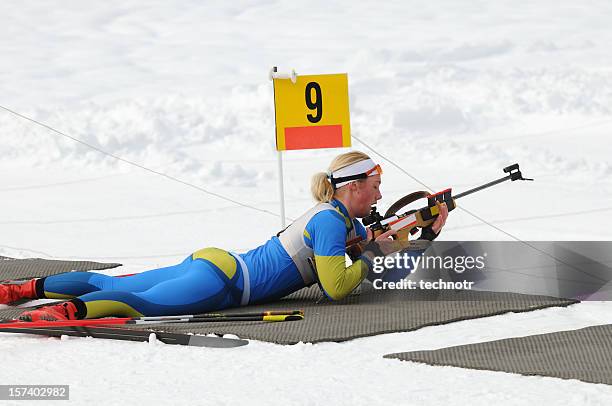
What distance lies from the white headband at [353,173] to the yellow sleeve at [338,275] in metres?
0.26

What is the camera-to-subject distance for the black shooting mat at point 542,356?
8.34 feet

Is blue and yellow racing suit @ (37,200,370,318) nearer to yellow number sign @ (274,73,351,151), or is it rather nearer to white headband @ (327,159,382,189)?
white headband @ (327,159,382,189)

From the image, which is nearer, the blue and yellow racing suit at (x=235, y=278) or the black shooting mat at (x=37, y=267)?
the blue and yellow racing suit at (x=235, y=278)

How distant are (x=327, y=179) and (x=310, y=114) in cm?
98

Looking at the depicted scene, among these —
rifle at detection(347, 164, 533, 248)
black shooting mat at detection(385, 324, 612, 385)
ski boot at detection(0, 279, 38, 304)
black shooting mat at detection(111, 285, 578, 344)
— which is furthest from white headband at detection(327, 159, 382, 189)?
ski boot at detection(0, 279, 38, 304)

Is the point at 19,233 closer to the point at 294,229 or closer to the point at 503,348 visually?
the point at 294,229

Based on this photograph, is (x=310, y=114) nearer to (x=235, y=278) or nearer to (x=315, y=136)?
(x=315, y=136)

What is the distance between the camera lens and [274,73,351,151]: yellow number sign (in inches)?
174

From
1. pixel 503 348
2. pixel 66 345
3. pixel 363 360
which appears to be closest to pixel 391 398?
pixel 363 360

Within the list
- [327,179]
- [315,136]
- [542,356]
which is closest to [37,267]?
[315,136]

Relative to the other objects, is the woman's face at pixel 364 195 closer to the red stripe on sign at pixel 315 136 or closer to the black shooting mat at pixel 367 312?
the black shooting mat at pixel 367 312

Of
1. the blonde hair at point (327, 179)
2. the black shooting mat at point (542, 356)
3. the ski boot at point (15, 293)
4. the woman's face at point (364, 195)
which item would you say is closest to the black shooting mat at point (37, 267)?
the ski boot at point (15, 293)

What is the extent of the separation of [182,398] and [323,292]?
1212mm

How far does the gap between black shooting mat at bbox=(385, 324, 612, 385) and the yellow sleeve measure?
631 millimetres
